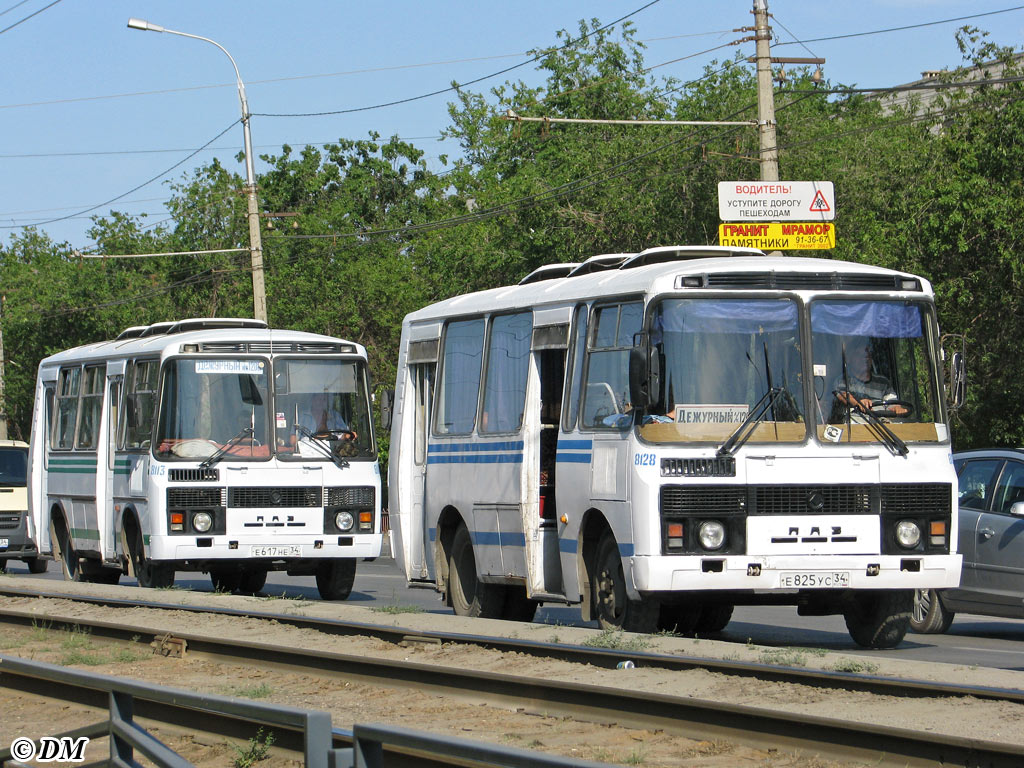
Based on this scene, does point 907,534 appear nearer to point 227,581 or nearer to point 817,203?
point 817,203

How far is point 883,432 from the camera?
1188 cm

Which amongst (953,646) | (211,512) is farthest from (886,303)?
(211,512)

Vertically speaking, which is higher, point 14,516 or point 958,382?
point 958,382

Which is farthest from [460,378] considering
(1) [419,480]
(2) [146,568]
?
(2) [146,568]

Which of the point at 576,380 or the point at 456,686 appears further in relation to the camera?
the point at 576,380

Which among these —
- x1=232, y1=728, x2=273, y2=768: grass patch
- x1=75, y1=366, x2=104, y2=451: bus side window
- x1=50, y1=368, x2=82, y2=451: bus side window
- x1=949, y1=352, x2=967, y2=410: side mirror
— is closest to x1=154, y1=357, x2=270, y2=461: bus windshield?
x1=75, y1=366, x2=104, y2=451: bus side window

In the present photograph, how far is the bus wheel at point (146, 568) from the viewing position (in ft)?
63.0

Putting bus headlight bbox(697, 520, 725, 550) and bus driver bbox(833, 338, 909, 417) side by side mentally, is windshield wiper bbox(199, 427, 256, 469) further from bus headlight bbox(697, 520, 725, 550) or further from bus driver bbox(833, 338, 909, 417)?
bus driver bbox(833, 338, 909, 417)

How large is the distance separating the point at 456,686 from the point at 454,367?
5741 millimetres

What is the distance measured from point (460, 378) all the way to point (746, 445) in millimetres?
4317

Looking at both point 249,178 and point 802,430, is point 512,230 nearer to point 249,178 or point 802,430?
point 249,178

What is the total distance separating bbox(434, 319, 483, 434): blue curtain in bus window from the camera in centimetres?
1502

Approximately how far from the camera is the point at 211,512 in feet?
60.8

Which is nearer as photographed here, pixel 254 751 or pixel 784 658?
pixel 254 751
